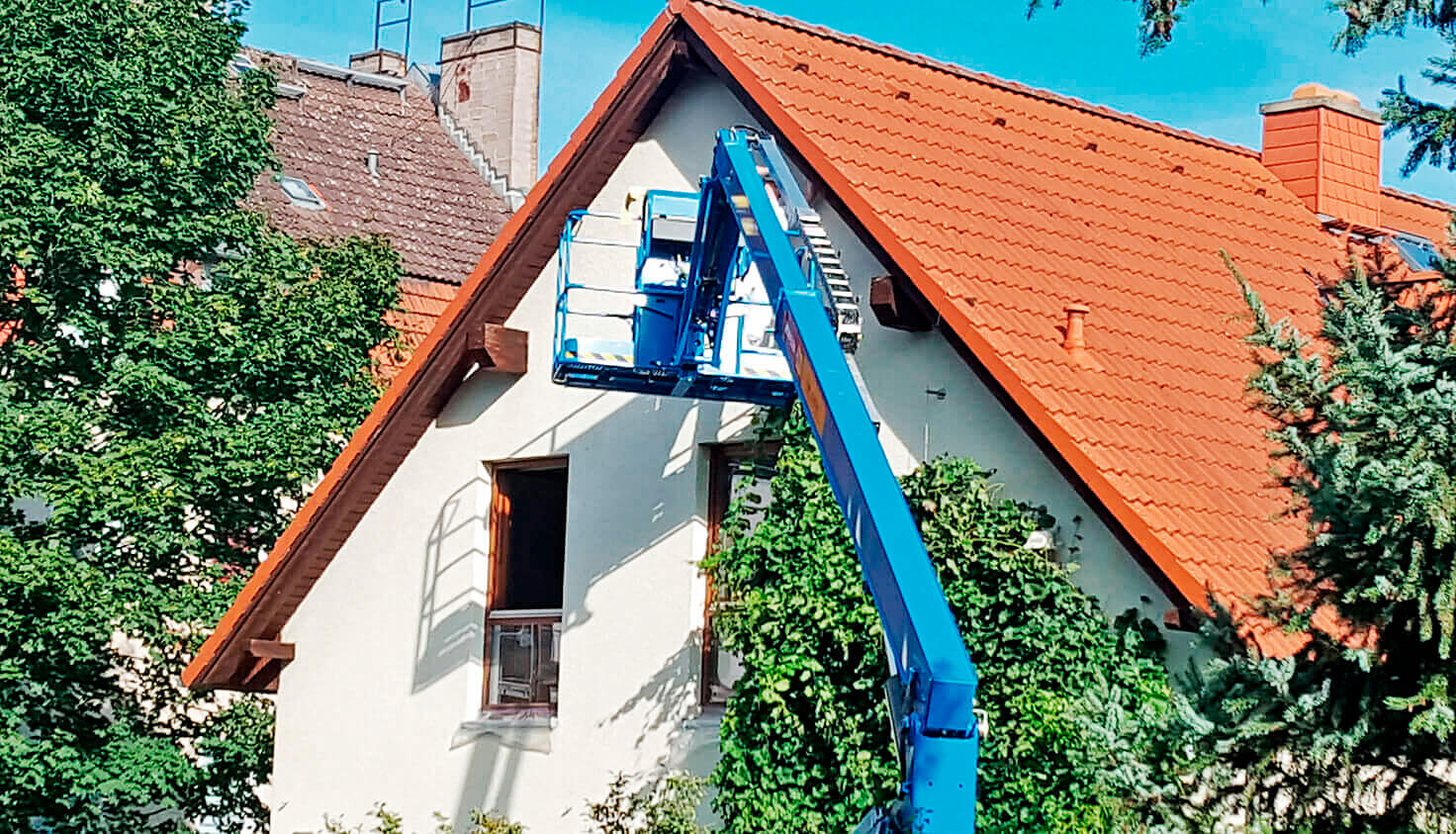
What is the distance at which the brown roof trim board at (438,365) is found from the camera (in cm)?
1656

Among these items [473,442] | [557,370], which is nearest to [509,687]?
[473,442]

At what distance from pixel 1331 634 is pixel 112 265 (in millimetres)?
12681

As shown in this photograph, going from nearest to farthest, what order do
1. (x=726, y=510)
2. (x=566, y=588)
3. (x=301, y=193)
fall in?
(x=726, y=510) → (x=566, y=588) → (x=301, y=193)

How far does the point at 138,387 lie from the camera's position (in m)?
19.3

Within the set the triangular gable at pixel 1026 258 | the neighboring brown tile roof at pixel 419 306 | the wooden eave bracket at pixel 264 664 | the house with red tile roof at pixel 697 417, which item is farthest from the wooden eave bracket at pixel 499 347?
the neighboring brown tile roof at pixel 419 306

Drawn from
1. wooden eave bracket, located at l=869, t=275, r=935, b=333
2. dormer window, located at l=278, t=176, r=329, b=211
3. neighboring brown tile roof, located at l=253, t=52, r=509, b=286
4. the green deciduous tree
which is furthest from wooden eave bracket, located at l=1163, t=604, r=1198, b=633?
dormer window, located at l=278, t=176, r=329, b=211

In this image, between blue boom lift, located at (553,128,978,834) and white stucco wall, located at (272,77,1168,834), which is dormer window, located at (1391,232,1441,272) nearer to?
white stucco wall, located at (272,77,1168,834)

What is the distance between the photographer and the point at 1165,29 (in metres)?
9.52

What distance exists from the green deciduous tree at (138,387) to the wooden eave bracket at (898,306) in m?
7.46

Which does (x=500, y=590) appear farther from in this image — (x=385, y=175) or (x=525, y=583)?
(x=385, y=175)

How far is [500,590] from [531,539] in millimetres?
475

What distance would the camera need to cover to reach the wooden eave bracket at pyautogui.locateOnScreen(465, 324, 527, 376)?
16984 millimetres

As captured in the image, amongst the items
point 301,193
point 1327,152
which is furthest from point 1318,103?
point 301,193

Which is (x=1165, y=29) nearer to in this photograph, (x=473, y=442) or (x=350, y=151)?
(x=473, y=442)
